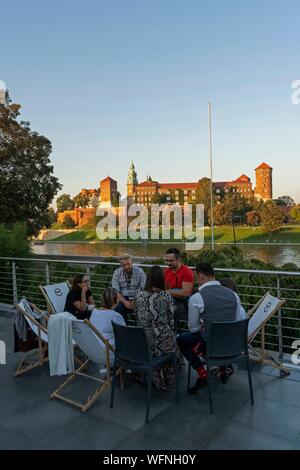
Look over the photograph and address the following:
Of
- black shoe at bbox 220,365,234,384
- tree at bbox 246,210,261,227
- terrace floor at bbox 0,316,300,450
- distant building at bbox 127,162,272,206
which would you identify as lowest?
terrace floor at bbox 0,316,300,450

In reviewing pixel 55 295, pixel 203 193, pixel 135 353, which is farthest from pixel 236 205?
pixel 135 353

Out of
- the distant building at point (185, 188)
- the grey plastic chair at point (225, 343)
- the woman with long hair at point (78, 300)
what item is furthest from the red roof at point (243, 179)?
the grey plastic chair at point (225, 343)

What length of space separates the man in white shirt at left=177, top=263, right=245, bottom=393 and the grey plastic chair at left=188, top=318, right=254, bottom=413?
251 mm

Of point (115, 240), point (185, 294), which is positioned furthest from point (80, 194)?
point (185, 294)

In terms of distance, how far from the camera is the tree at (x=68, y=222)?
101 metres

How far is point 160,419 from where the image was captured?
303 centimetres

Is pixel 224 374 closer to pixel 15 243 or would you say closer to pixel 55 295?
pixel 55 295

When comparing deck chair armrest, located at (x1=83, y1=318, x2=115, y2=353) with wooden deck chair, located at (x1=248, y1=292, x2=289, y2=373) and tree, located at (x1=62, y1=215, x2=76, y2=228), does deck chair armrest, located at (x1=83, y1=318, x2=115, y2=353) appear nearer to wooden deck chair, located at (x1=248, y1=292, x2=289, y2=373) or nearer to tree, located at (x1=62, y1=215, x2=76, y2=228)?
wooden deck chair, located at (x1=248, y1=292, x2=289, y2=373)

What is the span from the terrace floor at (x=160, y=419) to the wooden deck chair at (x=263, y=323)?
19 centimetres

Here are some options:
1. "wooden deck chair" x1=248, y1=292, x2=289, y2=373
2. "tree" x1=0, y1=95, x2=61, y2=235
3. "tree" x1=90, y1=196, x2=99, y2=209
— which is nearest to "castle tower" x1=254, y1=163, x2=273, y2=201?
"tree" x1=90, y1=196, x2=99, y2=209

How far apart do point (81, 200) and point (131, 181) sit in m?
20.9

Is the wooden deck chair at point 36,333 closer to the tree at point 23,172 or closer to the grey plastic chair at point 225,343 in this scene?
the grey plastic chair at point 225,343

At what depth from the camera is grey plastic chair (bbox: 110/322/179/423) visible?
3.04m
